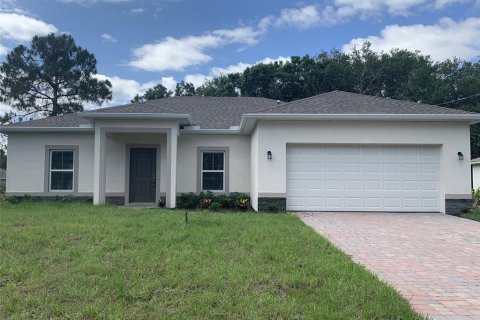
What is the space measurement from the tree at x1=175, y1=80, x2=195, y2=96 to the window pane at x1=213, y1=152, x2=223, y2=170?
28476 millimetres

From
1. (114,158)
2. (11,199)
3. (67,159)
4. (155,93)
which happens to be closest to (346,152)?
(114,158)

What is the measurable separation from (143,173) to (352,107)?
8192 millimetres

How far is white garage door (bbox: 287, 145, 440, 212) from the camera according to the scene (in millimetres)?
11578

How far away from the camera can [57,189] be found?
13.8 metres

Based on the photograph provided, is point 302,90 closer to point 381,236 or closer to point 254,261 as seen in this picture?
point 381,236

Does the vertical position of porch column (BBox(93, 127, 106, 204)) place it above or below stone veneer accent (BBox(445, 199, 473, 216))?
above

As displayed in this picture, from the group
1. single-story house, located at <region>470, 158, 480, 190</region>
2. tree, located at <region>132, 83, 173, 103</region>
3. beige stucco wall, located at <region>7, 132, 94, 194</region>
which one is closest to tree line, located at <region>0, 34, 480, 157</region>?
tree, located at <region>132, 83, 173, 103</region>

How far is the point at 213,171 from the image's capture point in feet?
45.5

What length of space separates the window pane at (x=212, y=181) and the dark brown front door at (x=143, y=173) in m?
2.00

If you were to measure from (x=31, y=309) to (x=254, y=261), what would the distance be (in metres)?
2.88

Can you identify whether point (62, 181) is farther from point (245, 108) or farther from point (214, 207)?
point (245, 108)

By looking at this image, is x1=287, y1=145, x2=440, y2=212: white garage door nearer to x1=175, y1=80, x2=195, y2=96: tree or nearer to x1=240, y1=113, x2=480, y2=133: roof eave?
x1=240, y1=113, x2=480, y2=133: roof eave

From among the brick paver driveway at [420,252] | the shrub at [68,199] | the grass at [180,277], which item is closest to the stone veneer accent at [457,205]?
the brick paver driveway at [420,252]

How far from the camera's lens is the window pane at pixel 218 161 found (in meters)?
13.9
